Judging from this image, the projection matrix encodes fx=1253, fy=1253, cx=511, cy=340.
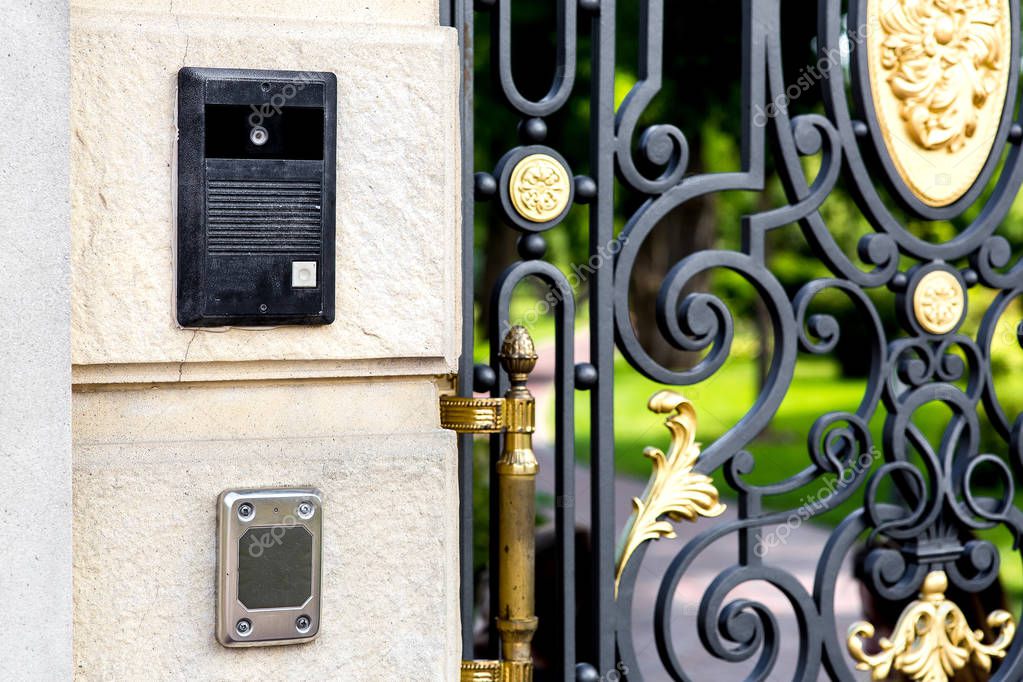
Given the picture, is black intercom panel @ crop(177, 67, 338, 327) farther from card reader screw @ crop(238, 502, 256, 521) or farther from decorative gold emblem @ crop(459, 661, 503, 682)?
decorative gold emblem @ crop(459, 661, 503, 682)

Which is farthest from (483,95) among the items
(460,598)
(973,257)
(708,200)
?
(460,598)

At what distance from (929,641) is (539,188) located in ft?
3.98

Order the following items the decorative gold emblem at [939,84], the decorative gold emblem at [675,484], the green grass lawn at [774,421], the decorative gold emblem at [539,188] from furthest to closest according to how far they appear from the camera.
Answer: the green grass lawn at [774,421]
the decorative gold emblem at [939,84]
the decorative gold emblem at [675,484]
the decorative gold emblem at [539,188]

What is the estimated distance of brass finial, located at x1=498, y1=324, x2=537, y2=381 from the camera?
200 cm

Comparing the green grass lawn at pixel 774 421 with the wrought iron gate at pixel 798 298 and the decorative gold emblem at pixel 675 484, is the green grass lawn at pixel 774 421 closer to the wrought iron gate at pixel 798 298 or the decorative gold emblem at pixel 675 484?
the wrought iron gate at pixel 798 298

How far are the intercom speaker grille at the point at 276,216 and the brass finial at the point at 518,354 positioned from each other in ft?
1.31

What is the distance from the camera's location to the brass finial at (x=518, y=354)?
6.55 feet

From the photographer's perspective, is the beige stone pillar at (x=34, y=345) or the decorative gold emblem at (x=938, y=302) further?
the decorative gold emblem at (x=938, y=302)

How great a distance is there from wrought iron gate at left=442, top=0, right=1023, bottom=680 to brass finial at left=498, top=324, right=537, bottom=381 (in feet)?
0.23

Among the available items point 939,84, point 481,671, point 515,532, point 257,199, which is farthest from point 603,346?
point 939,84

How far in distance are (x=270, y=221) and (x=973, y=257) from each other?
1486 mm

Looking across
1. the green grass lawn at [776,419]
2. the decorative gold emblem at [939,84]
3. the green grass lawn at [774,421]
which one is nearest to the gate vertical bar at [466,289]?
the decorative gold emblem at [939,84]
